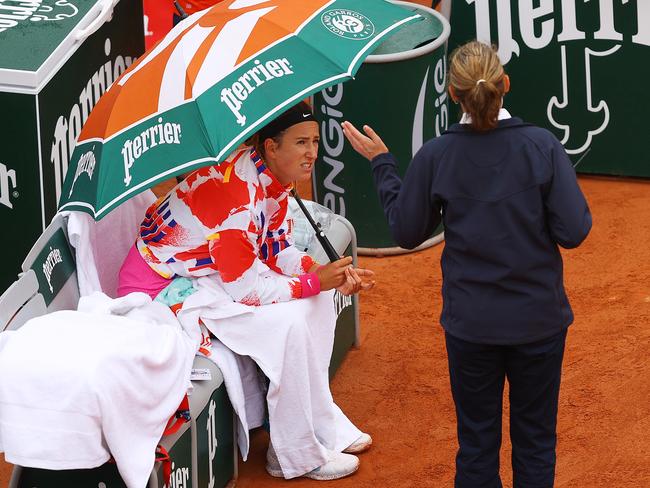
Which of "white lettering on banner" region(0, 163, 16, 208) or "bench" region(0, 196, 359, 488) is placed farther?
"white lettering on banner" region(0, 163, 16, 208)

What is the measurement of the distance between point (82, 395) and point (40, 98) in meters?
2.17

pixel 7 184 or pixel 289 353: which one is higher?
pixel 7 184

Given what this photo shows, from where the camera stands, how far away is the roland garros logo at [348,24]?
468 cm

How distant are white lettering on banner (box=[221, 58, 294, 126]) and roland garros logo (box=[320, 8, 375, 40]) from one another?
0.98 ft

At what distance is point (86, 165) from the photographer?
4.52m

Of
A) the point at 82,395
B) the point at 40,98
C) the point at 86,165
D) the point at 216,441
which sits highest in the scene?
the point at 86,165

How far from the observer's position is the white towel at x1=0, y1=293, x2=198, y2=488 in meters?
3.90

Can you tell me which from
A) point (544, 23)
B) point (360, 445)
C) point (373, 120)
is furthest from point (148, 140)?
point (544, 23)

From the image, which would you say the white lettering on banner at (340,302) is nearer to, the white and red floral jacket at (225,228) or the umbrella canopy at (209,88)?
the white and red floral jacket at (225,228)

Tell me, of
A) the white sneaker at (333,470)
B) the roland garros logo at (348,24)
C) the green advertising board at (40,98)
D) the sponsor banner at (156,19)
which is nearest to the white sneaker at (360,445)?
the white sneaker at (333,470)

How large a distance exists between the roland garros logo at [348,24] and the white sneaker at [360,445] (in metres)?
1.63

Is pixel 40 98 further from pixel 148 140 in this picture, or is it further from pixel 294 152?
pixel 148 140

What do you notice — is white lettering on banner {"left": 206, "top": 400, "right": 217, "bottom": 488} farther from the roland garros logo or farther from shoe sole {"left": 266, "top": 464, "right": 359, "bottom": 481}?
the roland garros logo

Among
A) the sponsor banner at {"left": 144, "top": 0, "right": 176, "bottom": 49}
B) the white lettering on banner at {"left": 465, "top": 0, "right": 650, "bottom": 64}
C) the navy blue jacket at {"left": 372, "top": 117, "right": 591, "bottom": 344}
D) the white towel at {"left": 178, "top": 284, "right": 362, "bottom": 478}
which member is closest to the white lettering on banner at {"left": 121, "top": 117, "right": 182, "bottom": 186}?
the white towel at {"left": 178, "top": 284, "right": 362, "bottom": 478}
